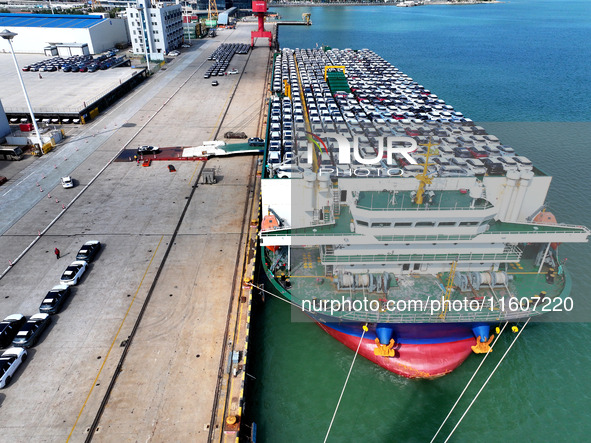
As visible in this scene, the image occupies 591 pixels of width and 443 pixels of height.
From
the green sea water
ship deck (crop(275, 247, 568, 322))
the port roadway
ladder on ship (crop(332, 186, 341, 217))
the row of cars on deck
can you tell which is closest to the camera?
the port roadway

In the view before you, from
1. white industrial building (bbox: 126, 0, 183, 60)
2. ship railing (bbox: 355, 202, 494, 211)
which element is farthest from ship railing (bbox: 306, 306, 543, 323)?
white industrial building (bbox: 126, 0, 183, 60)

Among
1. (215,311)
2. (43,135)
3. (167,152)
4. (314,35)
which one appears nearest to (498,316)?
(215,311)

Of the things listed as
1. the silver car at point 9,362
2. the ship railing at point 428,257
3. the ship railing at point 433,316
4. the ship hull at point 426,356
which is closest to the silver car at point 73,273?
the silver car at point 9,362

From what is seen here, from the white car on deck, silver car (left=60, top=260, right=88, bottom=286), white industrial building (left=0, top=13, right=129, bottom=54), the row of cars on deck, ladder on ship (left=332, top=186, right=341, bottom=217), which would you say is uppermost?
white industrial building (left=0, top=13, right=129, bottom=54)

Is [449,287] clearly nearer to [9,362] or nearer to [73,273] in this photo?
[9,362]

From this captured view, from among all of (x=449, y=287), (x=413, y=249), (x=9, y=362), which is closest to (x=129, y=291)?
(x=9, y=362)

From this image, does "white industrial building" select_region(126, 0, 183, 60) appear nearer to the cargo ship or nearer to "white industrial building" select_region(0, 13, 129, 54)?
"white industrial building" select_region(0, 13, 129, 54)

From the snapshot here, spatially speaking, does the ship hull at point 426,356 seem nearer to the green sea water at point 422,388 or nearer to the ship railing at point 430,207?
the green sea water at point 422,388
